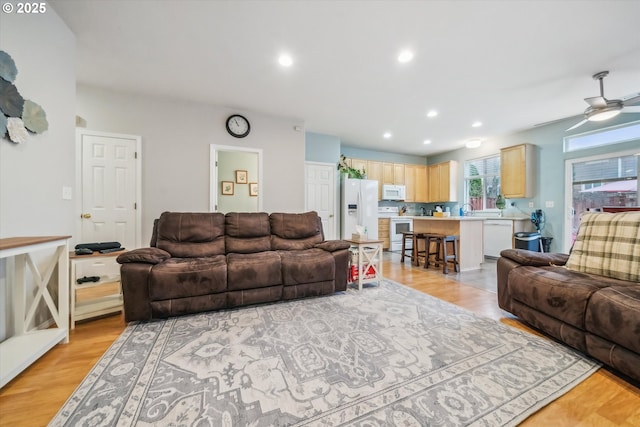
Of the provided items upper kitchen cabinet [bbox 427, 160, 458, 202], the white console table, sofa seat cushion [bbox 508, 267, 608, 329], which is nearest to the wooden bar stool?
sofa seat cushion [bbox 508, 267, 608, 329]

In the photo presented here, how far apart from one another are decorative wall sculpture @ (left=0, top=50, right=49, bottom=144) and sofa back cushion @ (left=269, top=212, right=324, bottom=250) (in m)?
2.31

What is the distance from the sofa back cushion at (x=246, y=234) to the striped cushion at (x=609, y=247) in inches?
124

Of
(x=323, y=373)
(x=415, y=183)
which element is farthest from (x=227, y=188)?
(x=415, y=183)

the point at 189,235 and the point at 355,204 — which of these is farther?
the point at 355,204

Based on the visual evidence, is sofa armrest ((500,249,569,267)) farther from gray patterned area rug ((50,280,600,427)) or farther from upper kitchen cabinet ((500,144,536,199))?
upper kitchen cabinet ((500,144,536,199))

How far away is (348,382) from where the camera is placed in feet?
4.61

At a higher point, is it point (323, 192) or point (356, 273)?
point (323, 192)

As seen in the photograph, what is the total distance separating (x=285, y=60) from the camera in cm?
273

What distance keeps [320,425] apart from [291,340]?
2.59ft

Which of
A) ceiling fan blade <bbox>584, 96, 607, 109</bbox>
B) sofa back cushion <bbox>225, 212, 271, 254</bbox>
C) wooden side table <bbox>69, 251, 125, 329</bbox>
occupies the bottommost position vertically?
wooden side table <bbox>69, 251, 125, 329</bbox>

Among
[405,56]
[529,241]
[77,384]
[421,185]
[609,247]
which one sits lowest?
[77,384]

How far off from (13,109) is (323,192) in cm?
429

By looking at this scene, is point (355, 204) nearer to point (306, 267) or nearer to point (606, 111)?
point (306, 267)

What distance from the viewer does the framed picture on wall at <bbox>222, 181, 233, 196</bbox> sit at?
17.6ft
